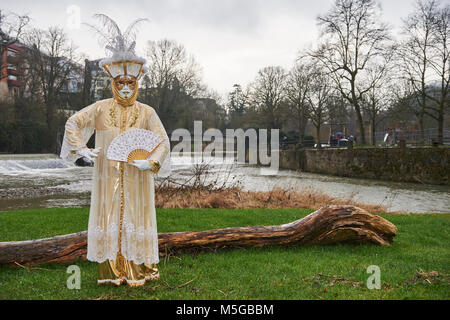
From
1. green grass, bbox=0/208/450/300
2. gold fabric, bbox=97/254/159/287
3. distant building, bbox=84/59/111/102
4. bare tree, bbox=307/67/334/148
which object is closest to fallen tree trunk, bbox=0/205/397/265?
green grass, bbox=0/208/450/300

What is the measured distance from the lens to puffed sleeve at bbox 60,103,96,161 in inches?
164

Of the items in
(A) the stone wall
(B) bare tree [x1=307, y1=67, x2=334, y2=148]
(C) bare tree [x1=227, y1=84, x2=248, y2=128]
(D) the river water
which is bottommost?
(D) the river water

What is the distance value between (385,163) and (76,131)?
2487 cm

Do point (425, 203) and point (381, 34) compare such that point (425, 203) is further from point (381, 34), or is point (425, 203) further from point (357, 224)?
point (381, 34)

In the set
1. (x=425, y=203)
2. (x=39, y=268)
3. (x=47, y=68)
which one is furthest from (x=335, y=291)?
(x=47, y=68)

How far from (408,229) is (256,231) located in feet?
13.1

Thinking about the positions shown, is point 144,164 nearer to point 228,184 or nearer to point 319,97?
point 228,184

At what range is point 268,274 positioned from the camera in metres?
4.83

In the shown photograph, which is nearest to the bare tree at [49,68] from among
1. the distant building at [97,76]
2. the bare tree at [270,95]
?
the distant building at [97,76]

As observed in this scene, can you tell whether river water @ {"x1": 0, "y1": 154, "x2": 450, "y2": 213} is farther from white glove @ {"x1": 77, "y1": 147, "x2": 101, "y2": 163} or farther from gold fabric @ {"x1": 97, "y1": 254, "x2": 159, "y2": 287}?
white glove @ {"x1": 77, "y1": 147, "x2": 101, "y2": 163}

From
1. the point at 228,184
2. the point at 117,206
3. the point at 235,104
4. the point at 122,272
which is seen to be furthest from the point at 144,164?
the point at 235,104

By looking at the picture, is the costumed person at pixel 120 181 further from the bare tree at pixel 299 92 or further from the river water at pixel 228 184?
the bare tree at pixel 299 92

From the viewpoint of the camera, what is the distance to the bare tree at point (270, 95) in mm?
45094

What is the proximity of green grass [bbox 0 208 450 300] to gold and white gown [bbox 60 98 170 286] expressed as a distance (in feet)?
0.82
